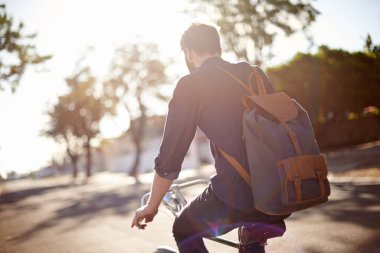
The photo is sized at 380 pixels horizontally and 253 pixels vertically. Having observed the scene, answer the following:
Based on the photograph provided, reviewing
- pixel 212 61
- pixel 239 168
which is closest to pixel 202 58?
pixel 212 61

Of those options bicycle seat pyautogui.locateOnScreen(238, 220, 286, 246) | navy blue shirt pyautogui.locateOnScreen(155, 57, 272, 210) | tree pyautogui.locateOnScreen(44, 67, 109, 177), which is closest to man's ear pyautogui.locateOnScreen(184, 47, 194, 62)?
navy blue shirt pyautogui.locateOnScreen(155, 57, 272, 210)

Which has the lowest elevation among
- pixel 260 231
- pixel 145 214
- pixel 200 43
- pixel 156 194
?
pixel 260 231

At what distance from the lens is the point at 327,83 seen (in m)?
27.3

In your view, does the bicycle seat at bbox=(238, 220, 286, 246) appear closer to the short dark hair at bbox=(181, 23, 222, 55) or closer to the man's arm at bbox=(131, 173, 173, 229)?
the man's arm at bbox=(131, 173, 173, 229)

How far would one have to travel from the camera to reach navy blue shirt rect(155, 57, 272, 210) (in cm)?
170

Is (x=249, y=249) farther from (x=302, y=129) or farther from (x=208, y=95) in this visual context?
(x=208, y=95)

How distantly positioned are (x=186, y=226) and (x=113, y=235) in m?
5.57

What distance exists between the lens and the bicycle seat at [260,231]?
5.75 ft

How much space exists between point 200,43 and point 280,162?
0.78 m

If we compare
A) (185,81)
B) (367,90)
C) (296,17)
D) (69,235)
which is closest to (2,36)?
(69,235)

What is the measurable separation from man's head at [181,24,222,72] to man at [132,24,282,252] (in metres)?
0.01

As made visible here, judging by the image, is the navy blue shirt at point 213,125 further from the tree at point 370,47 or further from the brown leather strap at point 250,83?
the tree at point 370,47

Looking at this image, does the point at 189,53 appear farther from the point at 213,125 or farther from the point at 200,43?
the point at 213,125

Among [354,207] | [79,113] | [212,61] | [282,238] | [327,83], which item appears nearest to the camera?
[212,61]
